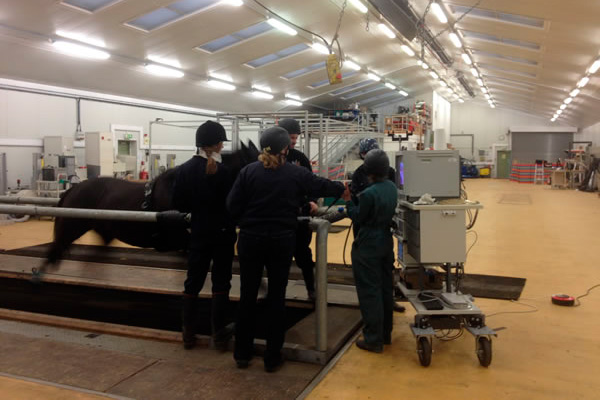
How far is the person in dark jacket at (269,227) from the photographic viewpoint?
305 cm

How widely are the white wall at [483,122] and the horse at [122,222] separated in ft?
103

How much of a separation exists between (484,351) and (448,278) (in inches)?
28.0

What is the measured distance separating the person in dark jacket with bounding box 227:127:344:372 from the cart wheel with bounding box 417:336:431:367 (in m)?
0.98

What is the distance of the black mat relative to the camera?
4.95 meters

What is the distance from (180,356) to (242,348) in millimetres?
555

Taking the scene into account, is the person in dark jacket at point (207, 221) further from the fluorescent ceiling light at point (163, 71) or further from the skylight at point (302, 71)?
the skylight at point (302, 71)

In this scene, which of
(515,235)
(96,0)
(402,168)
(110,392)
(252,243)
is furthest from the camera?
(96,0)

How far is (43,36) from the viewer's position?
33.2 feet

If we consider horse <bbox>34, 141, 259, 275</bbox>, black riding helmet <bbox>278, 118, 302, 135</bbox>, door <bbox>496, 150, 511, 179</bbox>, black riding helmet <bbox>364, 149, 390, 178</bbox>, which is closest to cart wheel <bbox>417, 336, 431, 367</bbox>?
black riding helmet <bbox>364, 149, 390, 178</bbox>

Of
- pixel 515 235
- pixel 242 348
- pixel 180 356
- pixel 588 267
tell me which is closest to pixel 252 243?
pixel 242 348

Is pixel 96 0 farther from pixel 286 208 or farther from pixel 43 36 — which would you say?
pixel 286 208

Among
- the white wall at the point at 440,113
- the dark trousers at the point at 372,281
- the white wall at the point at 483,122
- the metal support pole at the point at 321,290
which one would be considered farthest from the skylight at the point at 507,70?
the metal support pole at the point at 321,290

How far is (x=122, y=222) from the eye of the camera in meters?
4.87

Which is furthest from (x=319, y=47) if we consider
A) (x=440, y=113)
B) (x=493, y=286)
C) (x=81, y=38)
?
(x=440, y=113)
